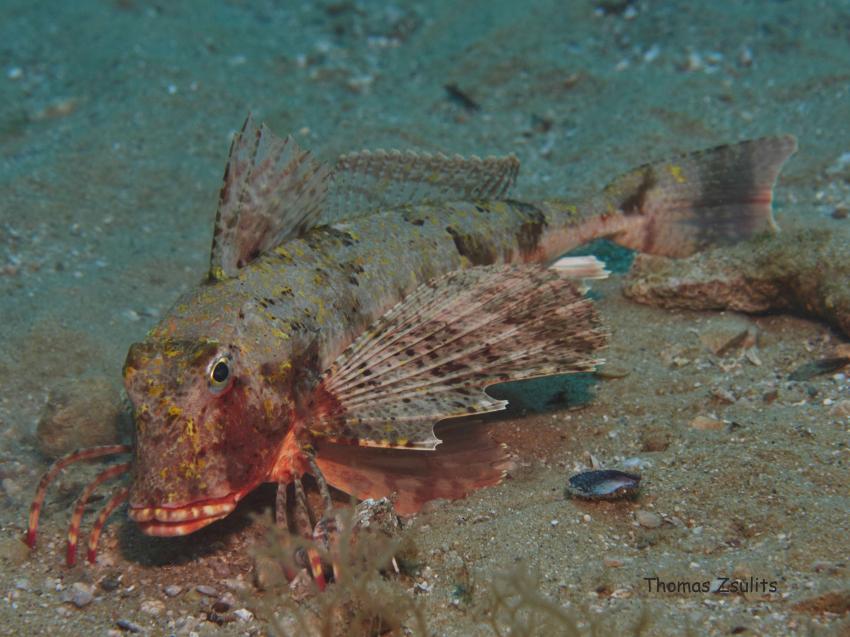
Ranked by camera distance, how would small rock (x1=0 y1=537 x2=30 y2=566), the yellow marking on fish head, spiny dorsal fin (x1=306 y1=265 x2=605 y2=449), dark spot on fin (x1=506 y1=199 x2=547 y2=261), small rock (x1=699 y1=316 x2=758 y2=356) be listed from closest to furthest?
small rock (x1=0 y1=537 x2=30 y2=566) < spiny dorsal fin (x1=306 y1=265 x2=605 y2=449) < small rock (x1=699 y1=316 x2=758 y2=356) < dark spot on fin (x1=506 y1=199 x2=547 y2=261) < the yellow marking on fish head

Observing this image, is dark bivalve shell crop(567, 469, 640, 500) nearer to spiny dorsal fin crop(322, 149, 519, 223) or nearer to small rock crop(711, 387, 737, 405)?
small rock crop(711, 387, 737, 405)

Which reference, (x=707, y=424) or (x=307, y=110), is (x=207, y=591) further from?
(x=307, y=110)

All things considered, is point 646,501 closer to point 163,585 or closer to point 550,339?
point 550,339

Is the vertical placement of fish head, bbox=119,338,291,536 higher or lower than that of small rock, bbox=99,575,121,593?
higher

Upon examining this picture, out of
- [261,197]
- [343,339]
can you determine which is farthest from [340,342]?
[261,197]

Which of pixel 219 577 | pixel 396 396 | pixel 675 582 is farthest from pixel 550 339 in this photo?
pixel 219 577

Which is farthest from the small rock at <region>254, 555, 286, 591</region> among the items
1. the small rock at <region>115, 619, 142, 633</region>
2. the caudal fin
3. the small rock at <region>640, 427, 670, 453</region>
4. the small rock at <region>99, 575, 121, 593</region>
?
the caudal fin

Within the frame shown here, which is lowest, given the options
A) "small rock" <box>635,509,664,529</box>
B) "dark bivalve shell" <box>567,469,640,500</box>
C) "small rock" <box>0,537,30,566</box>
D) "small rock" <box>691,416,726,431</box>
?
"small rock" <box>0,537,30,566</box>

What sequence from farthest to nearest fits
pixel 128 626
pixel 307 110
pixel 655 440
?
pixel 307 110 → pixel 655 440 → pixel 128 626
